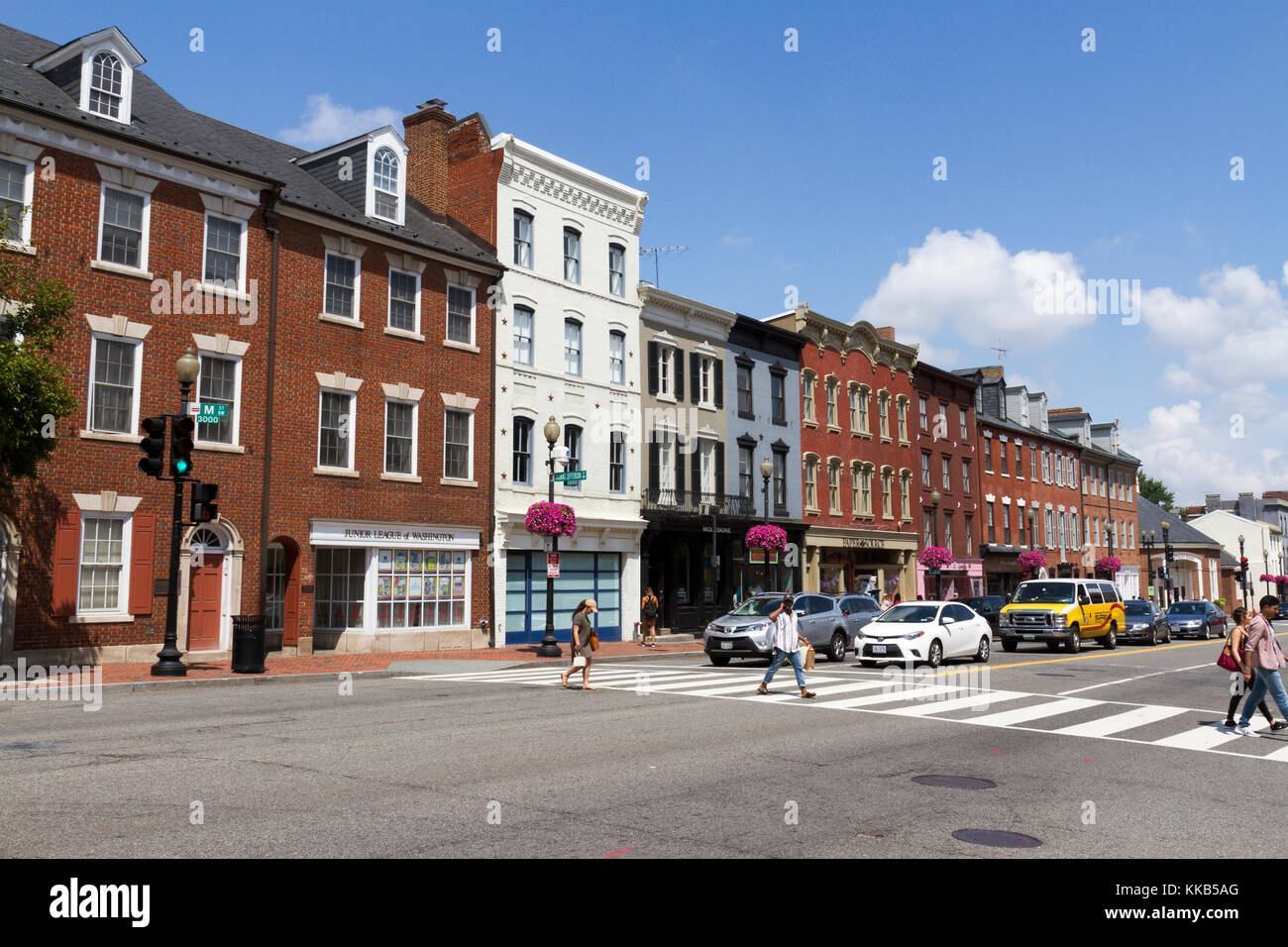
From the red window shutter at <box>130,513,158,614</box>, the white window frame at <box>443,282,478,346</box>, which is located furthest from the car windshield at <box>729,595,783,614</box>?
the red window shutter at <box>130,513,158,614</box>

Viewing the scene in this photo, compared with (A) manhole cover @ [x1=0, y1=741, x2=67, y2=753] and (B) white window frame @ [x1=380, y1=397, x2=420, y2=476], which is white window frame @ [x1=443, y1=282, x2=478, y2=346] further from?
(A) manhole cover @ [x1=0, y1=741, x2=67, y2=753]

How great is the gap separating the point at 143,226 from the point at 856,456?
32.6m

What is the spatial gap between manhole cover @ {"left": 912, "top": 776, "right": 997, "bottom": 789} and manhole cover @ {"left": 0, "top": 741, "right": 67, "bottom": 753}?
8.64 metres

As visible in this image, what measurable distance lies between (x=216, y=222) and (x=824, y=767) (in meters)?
20.2

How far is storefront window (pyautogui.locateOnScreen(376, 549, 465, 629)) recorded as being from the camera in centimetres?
2711

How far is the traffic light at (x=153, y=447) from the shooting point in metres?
17.8

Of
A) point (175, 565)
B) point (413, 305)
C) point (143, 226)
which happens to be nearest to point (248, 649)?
point (175, 565)

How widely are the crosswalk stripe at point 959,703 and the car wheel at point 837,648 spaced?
6.96 meters

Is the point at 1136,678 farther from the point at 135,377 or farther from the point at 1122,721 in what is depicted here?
the point at 135,377

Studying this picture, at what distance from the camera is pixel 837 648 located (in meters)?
24.5

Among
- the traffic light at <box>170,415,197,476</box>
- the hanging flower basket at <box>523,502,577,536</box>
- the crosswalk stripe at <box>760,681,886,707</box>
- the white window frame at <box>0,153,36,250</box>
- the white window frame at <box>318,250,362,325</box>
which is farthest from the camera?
the hanging flower basket at <box>523,502,577,536</box>
